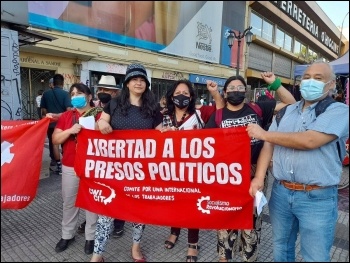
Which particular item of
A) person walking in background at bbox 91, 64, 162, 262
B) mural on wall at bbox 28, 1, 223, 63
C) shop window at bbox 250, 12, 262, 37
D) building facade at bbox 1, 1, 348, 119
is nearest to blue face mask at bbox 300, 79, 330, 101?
building facade at bbox 1, 1, 348, 119

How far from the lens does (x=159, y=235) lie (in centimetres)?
308

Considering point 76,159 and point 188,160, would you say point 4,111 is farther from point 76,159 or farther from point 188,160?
point 188,160

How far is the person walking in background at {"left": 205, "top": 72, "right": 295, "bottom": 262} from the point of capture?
2.35 meters

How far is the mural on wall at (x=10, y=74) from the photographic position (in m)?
3.56

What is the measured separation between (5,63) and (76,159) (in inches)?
81.5

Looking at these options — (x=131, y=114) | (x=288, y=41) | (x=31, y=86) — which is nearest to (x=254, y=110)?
(x=131, y=114)

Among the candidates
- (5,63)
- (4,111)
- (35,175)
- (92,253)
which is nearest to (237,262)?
(92,253)

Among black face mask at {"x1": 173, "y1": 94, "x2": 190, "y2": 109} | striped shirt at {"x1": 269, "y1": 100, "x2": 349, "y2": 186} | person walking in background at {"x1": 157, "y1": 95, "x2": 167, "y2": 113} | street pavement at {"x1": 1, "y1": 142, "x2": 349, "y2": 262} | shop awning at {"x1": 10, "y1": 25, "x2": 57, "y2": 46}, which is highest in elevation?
shop awning at {"x1": 10, "y1": 25, "x2": 57, "y2": 46}

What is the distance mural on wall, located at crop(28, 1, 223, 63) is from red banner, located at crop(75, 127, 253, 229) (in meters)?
0.87

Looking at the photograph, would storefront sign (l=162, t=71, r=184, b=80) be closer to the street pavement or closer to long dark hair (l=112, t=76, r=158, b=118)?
the street pavement

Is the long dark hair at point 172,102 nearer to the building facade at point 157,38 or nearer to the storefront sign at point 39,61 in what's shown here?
the building facade at point 157,38

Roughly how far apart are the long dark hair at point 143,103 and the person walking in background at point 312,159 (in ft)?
3.11

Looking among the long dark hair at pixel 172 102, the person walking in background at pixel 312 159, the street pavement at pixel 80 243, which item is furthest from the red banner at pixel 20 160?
the person walking in background at pixel 312 159

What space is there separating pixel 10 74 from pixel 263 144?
348cm
